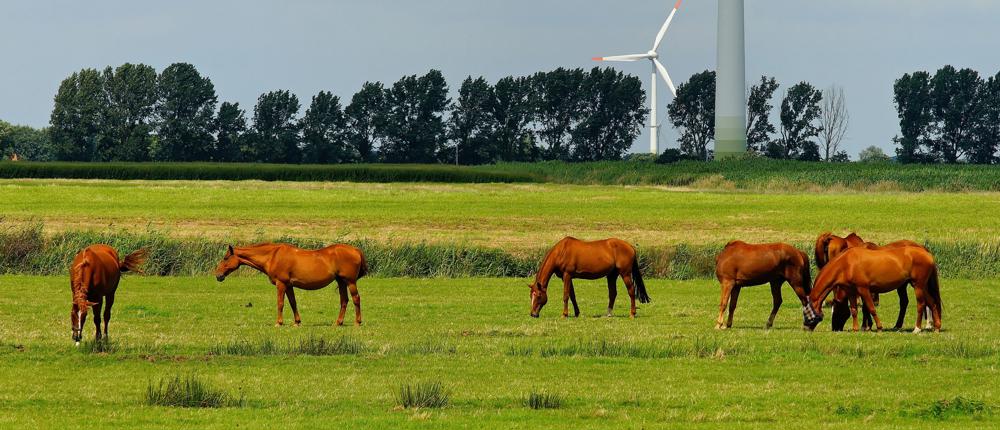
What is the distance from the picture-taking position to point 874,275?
2633cm

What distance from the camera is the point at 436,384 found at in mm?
19156

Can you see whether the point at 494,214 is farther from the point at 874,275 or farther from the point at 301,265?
the point at 874,275

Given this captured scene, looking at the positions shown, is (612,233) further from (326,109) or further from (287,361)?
(326,109)

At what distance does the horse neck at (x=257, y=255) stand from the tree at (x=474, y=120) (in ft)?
530

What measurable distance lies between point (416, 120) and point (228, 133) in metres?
25.8

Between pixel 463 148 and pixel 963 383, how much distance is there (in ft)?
559

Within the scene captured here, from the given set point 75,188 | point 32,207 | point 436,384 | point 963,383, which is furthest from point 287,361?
point 75,188

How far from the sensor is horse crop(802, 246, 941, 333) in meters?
26.3

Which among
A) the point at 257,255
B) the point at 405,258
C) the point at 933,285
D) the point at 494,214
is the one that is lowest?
the point at 494,214

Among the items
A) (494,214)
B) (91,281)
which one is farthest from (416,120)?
(91,281)

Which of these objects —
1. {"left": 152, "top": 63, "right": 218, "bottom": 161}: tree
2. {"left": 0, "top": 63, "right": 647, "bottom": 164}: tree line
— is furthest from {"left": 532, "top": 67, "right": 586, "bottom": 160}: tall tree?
{"left": 152, "top": 63, "right": 218, "bottom": 161}: tree

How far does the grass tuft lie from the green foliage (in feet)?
6.96

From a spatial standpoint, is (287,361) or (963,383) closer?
(963,383)

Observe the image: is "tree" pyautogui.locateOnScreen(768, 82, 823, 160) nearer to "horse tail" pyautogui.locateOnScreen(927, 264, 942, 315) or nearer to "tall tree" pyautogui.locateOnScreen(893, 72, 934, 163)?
"tall tree" pyautogui.locateOnScreen(893, 72, 934, 163)
